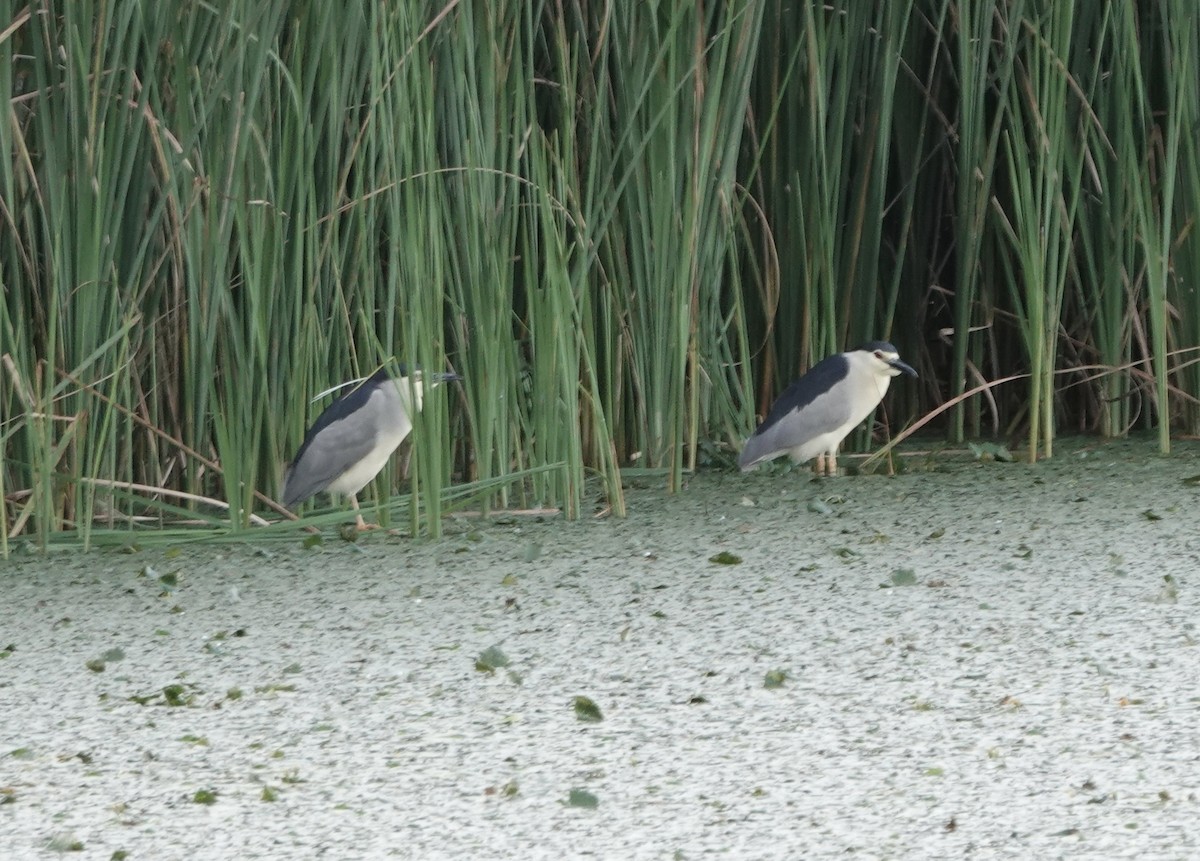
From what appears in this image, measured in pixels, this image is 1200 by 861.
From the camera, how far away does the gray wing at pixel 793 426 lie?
279cm

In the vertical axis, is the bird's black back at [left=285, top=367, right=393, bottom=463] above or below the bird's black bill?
below

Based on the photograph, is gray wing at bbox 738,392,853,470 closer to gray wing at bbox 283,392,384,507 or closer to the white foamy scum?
the white foamy scum

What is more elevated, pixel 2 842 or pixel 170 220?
pixel 170 220

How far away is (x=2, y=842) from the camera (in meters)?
1.33

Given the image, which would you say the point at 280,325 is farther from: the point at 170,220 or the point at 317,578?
the point at 317,578

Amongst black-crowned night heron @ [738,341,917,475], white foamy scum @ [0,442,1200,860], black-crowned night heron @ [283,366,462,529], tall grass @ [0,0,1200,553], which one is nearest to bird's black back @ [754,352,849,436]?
black-crowned night heron @ [738,341,917,475]

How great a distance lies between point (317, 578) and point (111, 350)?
0.43 m

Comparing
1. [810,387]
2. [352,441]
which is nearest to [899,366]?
[810,387]

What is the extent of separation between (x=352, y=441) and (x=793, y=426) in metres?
→ 0.71

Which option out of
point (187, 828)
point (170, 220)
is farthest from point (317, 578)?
point (187, 828)

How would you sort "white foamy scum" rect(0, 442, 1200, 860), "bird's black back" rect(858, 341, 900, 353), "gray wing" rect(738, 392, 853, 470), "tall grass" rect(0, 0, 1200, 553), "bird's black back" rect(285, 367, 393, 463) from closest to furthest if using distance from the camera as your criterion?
"white foamy scum" rect(0, 442, 1200, 860) < "tall grass" rect(0, 0, 1200, 553) < "bird's black back" rect(285, 367, 393, 463) < "gray wing" rect(738, 392, 853, 470) < "bird's black back" rect(858, 341, 900, 353)

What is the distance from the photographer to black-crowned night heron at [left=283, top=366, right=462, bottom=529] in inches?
95.1

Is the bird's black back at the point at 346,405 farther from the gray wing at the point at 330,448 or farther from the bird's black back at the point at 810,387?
the bird's black back at the point at 810,387

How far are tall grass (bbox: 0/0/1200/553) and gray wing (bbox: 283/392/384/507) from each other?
0.12 ft
